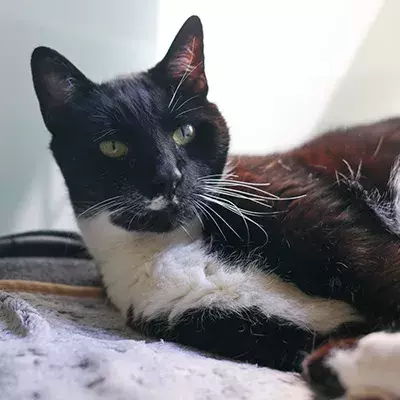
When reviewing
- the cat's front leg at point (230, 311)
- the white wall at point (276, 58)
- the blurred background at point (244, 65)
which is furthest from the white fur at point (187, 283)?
the white wall at point (276, 58)

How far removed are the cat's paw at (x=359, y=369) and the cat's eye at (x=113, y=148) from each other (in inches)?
19.3

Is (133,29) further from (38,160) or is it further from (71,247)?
(71,247)

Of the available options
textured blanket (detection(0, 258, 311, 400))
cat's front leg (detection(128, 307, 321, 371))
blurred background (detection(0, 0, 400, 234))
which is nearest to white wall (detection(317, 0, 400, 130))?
blurred background (detection(0, 0, 400, 234))

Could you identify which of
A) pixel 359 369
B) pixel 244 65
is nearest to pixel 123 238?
pixel 359 369

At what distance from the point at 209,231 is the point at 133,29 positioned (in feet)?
2.39

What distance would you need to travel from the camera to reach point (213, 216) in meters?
1.01

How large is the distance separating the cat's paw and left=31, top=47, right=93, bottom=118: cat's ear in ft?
2.09

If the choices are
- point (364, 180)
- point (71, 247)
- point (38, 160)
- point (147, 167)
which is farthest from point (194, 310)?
point (38, 160)

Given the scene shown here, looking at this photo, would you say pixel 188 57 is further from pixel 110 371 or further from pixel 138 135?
pixel 110 371

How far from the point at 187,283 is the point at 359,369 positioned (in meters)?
0.37

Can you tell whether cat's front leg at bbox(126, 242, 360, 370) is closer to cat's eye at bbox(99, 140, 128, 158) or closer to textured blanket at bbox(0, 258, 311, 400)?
textured blanket at bbox(0, 258, 311, 400)

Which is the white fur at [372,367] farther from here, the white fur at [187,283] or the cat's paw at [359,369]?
the white fur at [187,283]

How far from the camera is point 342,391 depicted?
2.04 feet

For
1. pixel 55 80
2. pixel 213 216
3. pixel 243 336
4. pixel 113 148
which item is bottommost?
pixel 243 336
